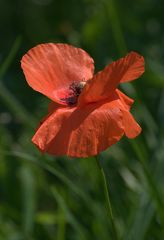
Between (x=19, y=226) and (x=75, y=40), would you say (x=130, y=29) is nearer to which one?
(x=75, y=40)

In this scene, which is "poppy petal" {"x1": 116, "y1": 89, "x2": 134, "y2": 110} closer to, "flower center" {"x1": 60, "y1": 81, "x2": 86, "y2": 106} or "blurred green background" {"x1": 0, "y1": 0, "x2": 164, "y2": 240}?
"flower center" {"x1": 60, "y1": 81, "x2": 86, "y2": 106}

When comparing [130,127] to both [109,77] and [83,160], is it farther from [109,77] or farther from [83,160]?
[83,160]

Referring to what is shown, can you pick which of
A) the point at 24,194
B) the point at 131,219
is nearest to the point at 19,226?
the point at 24,194

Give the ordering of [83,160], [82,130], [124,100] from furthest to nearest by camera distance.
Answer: [83,160]
[124,100]
[82,130]

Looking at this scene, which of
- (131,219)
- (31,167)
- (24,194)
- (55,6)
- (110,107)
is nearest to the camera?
(110,107)

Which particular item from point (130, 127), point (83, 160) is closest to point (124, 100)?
point (130, 127)

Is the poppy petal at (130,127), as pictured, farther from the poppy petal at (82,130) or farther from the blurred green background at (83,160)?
the blurred green background at (83,160)
